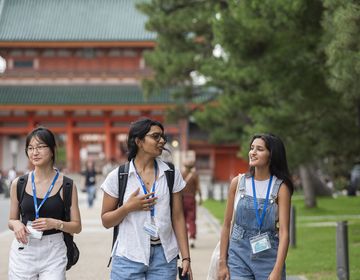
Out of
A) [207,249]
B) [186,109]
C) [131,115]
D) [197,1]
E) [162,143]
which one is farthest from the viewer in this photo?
[131,115]

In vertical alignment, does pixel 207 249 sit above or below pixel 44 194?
below

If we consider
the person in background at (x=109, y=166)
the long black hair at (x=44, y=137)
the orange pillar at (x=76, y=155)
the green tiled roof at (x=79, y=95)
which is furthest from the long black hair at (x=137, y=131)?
the orange pillar at (x=76, y=155)

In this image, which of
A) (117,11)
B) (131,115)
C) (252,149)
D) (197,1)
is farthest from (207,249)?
(117,11)

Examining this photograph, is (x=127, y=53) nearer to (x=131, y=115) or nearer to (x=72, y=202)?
(x=131, y=115)

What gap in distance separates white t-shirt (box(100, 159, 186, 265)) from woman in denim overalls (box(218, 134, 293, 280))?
48 cm

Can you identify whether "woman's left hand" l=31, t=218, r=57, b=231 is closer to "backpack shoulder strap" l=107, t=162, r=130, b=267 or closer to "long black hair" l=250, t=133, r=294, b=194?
"backpack shoulder strap" l=107, t=162, r=130, b=267

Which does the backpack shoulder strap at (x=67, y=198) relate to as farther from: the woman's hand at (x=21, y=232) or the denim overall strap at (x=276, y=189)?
the denim overall strap at (x=276, y=189)

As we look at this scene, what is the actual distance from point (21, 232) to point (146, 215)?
0.89 m

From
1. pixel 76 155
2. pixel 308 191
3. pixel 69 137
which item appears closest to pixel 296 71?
pixel 308 191

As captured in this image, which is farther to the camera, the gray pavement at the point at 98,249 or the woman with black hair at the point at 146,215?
the gray pavement at the point at 98,249

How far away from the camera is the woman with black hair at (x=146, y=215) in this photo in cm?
545

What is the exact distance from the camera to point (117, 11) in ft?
164

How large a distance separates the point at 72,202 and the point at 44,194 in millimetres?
219

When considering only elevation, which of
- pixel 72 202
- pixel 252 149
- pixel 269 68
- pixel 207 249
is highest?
pixel 269 68
